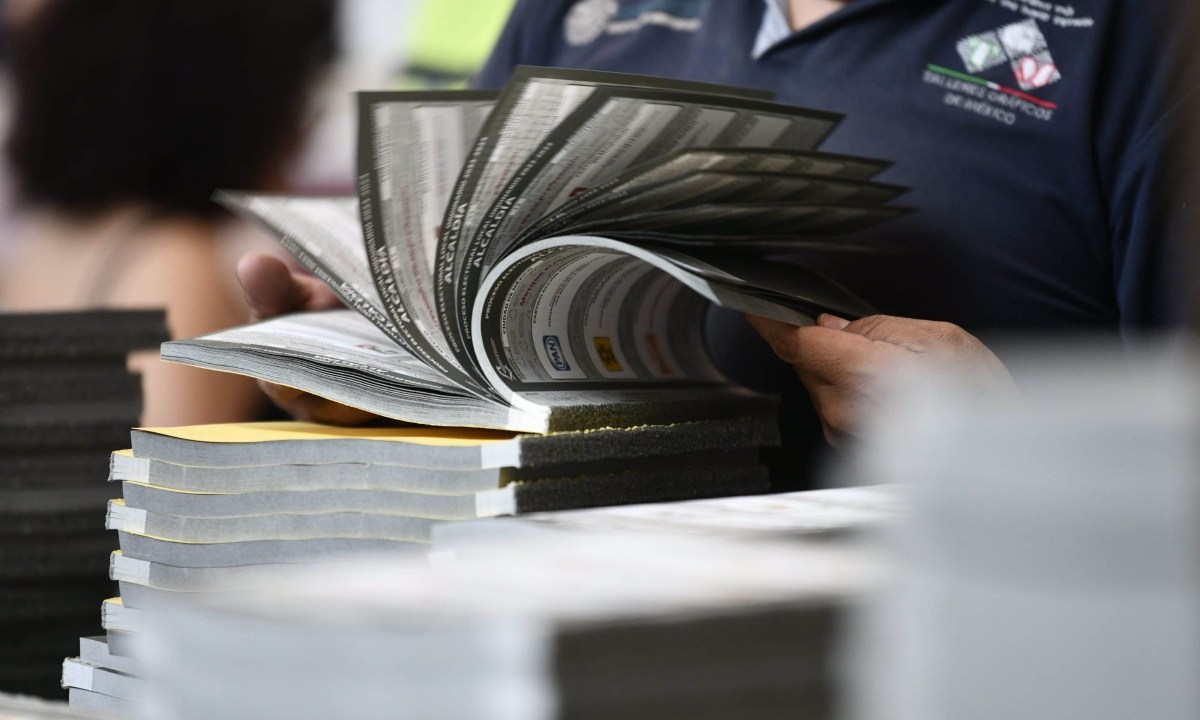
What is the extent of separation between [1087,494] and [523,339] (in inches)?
17.3

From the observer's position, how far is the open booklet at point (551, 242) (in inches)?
22.8

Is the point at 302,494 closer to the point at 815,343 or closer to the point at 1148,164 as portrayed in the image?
the point at 815,343

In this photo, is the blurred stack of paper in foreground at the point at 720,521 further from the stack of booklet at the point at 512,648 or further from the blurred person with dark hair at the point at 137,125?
the blurred person with dark hair at the point at 137,125

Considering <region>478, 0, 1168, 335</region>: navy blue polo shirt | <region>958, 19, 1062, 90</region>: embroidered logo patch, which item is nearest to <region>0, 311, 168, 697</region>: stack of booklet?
<region>478, 0, 1168, 335</region>: navy blue polo shirt

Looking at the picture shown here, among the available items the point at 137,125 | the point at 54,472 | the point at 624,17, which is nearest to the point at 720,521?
the point at 54,472

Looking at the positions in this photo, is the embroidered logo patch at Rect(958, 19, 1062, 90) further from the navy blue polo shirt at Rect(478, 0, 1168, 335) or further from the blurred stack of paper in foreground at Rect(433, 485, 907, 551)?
the blurred stack of paper in foreground at Rect(433, 485, 907, 551)

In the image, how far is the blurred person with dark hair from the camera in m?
2.03

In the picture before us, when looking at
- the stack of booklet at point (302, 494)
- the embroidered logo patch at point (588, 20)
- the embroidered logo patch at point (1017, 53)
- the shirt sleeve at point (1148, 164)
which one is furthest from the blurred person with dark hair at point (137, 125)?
the stack of booklet at point (302, 494)

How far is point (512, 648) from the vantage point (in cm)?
29

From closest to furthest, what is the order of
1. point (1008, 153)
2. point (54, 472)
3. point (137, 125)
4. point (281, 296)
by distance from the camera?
point (54, 472)
point (281, 296)
point (1008, 153)
point (137, 125)

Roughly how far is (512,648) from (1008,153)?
2.68ft

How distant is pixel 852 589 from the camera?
0.32m

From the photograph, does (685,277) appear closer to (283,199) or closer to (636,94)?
(636,94)

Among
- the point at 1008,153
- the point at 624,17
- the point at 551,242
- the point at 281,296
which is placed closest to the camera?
the point at 551,242
